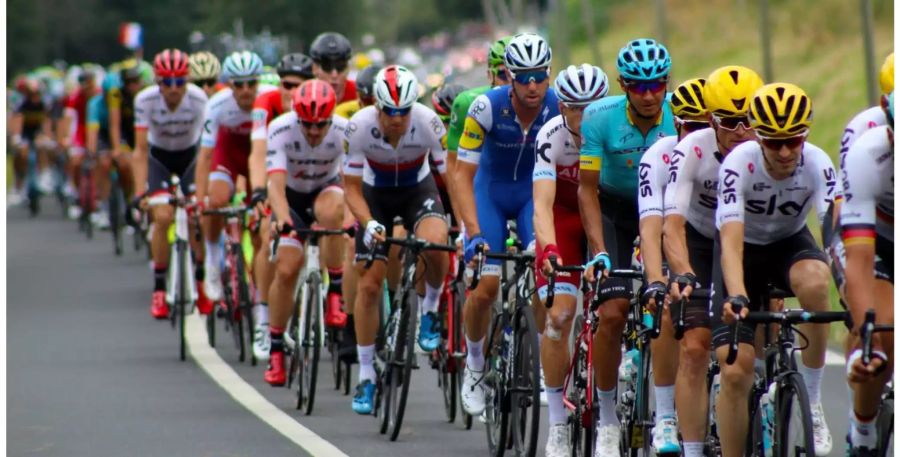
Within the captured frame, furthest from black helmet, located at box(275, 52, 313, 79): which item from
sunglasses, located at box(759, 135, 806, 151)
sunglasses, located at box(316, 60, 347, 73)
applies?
sunglasses, located at box(759, 135, 806, 151)

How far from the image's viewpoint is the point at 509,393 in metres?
10.5

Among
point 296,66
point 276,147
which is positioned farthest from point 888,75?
point 296,66

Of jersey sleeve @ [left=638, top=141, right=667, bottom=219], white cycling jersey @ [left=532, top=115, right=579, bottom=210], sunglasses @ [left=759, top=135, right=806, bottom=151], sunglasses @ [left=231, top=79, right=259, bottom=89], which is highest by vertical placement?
sunglasses @ [left=231, top=79, right=259, bottom=89]

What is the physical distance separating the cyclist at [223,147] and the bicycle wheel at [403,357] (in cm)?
445

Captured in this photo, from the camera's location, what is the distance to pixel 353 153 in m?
12.5

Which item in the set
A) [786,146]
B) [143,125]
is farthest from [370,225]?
[143,125]

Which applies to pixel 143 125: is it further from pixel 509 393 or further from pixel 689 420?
pixel 689 420

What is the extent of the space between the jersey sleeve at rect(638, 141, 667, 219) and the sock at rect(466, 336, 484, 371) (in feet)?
7.65

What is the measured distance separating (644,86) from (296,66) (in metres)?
6.28

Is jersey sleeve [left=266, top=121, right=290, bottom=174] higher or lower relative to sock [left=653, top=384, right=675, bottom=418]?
higher

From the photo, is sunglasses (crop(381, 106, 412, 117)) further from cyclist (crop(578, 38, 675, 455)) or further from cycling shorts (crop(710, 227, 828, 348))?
cycling shorts (crop(710, 227, 828, 348))

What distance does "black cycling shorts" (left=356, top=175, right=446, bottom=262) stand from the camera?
1274 centimetres

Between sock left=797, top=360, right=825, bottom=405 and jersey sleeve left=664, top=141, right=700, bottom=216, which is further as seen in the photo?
sock left=797, top=360, right=825, bottom=405

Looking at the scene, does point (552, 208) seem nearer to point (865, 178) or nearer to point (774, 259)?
point (774, 259)
